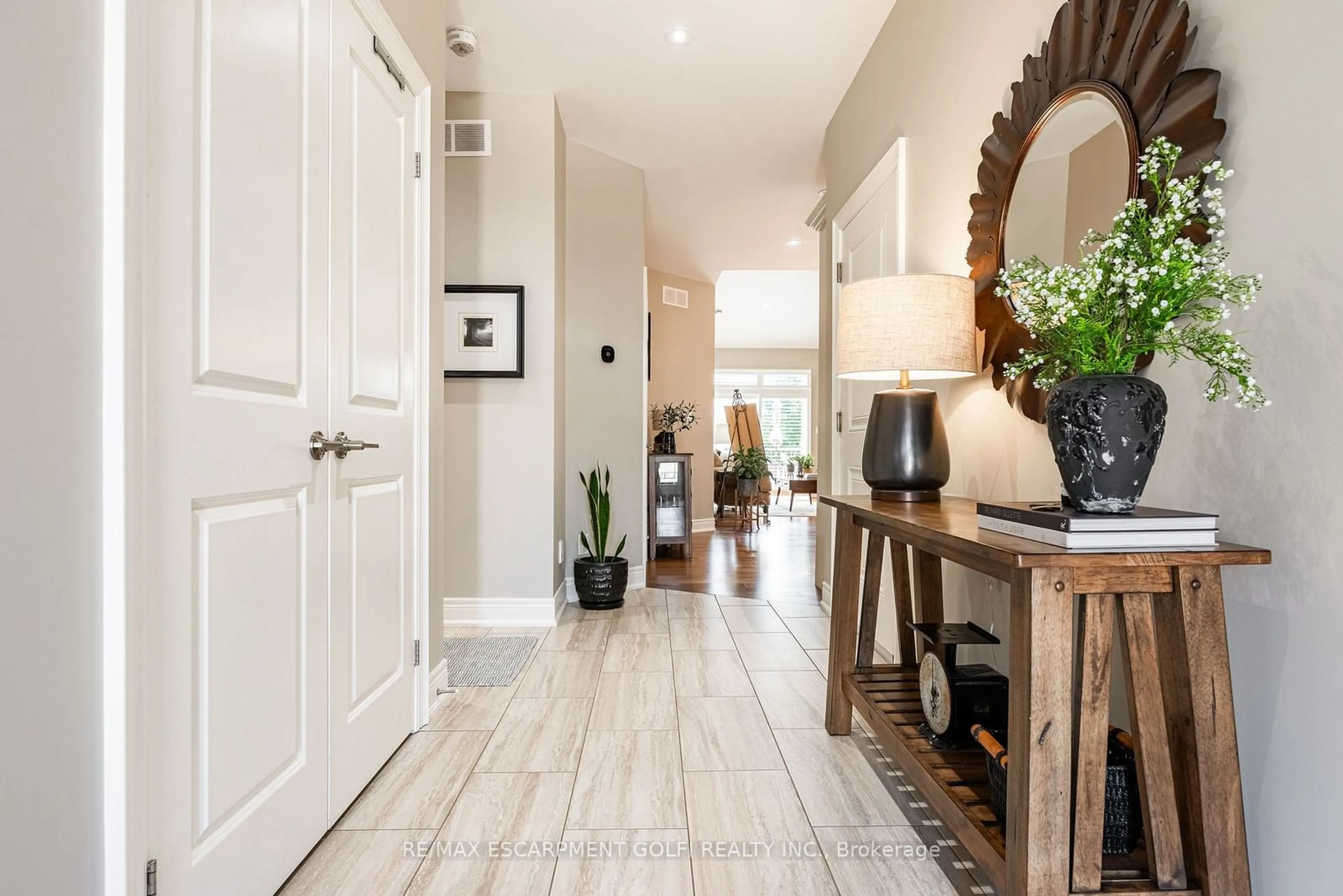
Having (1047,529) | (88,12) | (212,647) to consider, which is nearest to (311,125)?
(88,12)

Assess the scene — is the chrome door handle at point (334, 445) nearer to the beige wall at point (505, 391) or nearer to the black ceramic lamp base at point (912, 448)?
the black ceramic lamp base at point (912, 448)

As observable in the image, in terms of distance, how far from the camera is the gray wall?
817 millimetres

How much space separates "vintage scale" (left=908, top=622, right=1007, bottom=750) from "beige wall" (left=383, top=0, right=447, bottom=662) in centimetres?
152

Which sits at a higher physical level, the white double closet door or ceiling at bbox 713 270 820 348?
ceiling at bbox 713 270 820 348

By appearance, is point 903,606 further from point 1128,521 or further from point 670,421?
point 670,421

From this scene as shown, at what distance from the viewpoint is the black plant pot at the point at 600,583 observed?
3822 millimetres

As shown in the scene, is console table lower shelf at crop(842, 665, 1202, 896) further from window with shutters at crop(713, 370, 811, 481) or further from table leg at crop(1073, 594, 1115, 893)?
window with shutters at crop(713, 370, 811, 481)

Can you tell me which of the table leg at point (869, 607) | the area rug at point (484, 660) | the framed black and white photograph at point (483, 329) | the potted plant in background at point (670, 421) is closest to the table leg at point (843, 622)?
the table leg at point (869, 607)

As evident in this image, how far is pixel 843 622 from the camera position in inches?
82.0

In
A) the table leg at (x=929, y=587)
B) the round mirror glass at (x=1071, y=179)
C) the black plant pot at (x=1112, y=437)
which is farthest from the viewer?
the table leg at (x=929, y=587)

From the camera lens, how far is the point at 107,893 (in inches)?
37.8

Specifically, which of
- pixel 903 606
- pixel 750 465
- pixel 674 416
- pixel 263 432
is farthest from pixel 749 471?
pixel 263 432

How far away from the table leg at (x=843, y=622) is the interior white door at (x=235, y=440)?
4.49 feet

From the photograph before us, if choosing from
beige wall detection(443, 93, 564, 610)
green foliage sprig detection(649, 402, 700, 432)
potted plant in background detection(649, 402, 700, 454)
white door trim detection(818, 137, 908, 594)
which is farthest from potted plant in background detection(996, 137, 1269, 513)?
green foliage sprig detection(649, 402, 700, 432)
